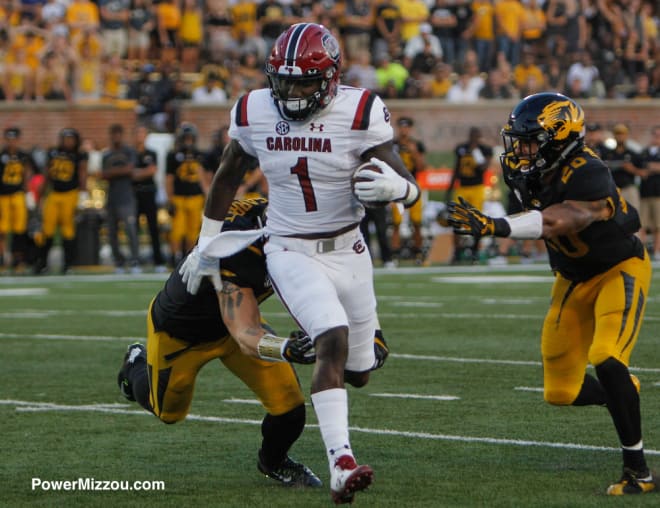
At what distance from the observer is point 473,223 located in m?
5.09

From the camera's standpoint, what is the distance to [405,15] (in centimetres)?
2288

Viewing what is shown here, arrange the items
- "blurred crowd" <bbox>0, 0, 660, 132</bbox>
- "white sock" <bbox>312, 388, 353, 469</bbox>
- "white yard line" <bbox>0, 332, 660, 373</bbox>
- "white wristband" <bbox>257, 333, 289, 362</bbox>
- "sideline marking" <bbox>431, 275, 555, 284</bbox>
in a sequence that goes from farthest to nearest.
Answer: "blurred crowd" <bbox>0, 0, 660, 132</bbox>
"sideline marking" <bbox>431, 275, 555, 284</bbox>
"white yard line" <bbox>0, 332, 660, 373</bbox>
"white wristband" <bbox>257, 333, 289, 362</bbox>
"white sock" <bbox>312, 388, 353, 469</bbox>

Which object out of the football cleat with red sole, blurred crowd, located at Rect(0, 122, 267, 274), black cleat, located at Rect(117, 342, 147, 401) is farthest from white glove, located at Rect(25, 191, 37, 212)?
the football cleat with red sole

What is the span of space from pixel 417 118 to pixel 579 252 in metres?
16.7

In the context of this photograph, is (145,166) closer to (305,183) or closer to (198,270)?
(198,270)

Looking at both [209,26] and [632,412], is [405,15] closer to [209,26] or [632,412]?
[209,26]

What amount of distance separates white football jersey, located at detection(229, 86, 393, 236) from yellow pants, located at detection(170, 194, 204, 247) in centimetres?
1193

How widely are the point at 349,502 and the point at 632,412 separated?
124cm

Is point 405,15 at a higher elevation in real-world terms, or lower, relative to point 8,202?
higher

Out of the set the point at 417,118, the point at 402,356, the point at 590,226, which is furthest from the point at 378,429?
the point at 417,118

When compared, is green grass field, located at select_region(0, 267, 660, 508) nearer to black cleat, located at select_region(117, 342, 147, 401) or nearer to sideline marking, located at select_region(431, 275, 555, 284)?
black cleat, located at select_region(117, 342, 147, 401)

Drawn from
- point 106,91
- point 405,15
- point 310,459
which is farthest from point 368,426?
point 405,15

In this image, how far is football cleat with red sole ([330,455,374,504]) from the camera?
4.59 metres

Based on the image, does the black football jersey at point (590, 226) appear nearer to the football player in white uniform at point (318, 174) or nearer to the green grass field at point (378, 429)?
the football player in white uniform at point (318, 174)
